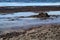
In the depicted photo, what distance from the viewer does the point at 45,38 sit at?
9.18 m

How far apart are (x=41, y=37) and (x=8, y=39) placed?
151 centimetres

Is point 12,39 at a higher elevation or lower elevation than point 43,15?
higher

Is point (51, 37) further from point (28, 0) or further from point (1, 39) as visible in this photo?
point (28, 0)

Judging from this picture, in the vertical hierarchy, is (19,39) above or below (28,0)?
above

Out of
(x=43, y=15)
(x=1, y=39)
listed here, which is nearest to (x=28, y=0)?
(x=43, y=15)

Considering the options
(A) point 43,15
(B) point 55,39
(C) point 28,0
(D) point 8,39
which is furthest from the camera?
(C) point 28,0

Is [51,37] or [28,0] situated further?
[28,0]

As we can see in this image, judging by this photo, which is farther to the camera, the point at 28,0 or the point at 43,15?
the point at 28,0

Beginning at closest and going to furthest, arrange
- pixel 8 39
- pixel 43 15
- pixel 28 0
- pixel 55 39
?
pixel 55 39, pixel 8 39, pixel 43 15, pixel 28 0

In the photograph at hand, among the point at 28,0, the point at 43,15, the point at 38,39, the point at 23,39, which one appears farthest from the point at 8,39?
the point at 28,0

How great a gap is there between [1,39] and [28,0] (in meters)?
70.4

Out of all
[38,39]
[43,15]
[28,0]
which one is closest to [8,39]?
[38,39]

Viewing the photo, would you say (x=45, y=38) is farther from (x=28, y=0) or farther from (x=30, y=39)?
(x=28, y=0)

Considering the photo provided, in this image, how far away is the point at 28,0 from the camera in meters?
79.4
